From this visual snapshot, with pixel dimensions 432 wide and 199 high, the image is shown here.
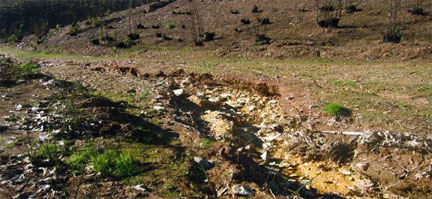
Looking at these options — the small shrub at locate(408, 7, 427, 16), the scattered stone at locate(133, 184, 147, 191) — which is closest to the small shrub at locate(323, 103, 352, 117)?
the scattered stone at locate(133, 184, 147, 191)

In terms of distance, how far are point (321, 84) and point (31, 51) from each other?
64.7 feet

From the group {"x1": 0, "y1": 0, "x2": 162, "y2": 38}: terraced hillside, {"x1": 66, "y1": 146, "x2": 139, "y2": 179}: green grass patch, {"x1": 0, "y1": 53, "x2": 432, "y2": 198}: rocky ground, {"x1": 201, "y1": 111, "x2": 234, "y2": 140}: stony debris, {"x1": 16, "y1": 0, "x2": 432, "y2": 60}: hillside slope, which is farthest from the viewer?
{"x1": 0, "y1": 0, "x2": 162, "y2": 38}: terraced hillside

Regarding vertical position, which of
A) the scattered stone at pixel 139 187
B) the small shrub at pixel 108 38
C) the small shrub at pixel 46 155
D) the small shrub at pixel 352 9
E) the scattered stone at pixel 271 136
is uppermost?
the small shrub at pixel 352 9

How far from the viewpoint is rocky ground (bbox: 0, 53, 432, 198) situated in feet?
14.1

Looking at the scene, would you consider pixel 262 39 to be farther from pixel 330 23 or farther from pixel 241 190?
pixel 241 190

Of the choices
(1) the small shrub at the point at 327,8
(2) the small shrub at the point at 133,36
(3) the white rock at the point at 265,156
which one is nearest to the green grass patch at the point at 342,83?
(3) the white rock at the point at 265,156

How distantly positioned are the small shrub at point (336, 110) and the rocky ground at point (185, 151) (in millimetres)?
244

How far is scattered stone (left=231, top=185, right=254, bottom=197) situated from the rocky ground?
13 mm

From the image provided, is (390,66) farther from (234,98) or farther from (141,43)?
(141,43)

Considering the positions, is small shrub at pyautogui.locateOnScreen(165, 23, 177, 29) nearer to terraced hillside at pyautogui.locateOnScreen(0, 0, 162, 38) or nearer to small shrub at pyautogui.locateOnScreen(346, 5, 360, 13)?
terraced hillside at pyautogui.locateOnScreen(0, 0, 162, 38)

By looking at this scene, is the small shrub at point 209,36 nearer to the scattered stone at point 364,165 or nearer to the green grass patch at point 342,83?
the green grass patch at point 342,83

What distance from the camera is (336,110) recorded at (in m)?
7.10

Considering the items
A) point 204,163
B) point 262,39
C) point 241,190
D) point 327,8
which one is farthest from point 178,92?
point 327,8

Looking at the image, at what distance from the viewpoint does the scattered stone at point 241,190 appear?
4.20m
